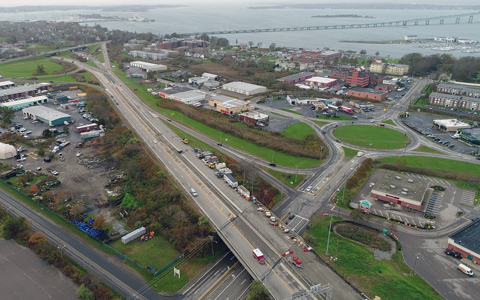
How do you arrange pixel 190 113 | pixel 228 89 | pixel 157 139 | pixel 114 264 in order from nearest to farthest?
1. pixel 114 264
2. pixel 157 139
3. pixel 190 113
4. pixel 228 89

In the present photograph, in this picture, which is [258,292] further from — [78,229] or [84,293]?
[78,229]

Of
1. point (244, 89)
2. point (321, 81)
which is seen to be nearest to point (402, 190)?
point (244, 89)

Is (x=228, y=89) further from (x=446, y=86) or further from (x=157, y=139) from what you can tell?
(x=446, y=86)

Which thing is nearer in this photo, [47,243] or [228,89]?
[47,243]

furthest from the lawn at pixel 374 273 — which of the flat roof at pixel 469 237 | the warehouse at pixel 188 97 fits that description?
the warehouse at pixel 188 97

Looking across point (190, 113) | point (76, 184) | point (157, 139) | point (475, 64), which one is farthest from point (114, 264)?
point (475, 64)

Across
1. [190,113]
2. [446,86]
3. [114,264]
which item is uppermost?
[446,86]
